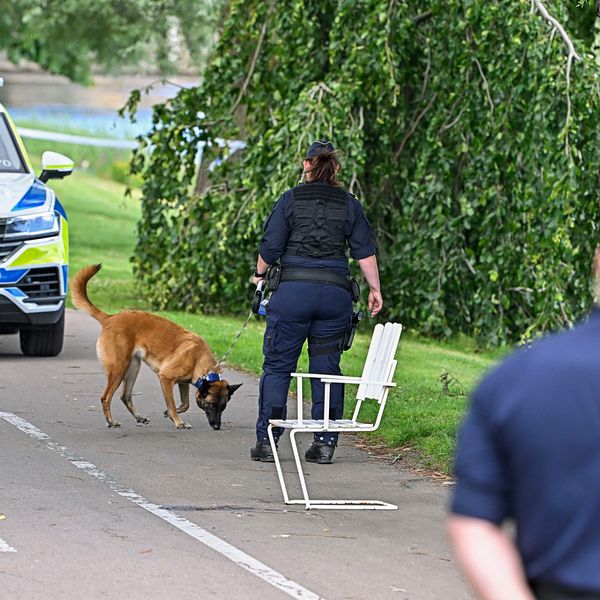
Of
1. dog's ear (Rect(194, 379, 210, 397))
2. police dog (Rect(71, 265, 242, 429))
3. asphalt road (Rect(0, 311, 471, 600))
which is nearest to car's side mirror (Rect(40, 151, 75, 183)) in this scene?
asphalt road (Rect(0, 311, 471, 600))

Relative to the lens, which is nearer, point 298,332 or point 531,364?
point 531,364

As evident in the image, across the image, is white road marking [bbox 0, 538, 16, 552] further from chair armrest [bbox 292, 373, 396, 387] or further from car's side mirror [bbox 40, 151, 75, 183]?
car's side mirror [bbox 40, 151, 75, 183]

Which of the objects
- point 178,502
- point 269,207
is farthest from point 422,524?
point 269,207

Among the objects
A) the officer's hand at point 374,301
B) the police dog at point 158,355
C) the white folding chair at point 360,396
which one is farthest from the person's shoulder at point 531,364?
the police dog at point 158,355

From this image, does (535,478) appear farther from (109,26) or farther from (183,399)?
(109,26)

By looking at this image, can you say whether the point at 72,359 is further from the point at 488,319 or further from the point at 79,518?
the point at 79,518

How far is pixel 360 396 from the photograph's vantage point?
8.21 metres

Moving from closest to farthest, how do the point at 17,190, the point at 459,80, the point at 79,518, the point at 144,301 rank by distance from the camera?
the point at 79,518 → the point at 17,190 → the point at 459,80 → the point at 144,301

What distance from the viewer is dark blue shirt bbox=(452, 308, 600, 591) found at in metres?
2.38

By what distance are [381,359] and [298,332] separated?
0.65 meters

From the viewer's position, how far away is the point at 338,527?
7.04 metres

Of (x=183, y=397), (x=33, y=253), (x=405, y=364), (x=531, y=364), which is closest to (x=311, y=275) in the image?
(x=183, y=397)

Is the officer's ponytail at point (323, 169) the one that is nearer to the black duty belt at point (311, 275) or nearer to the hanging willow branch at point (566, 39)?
the black duty belt at point (311, 275)

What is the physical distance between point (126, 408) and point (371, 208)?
6.81 metres
